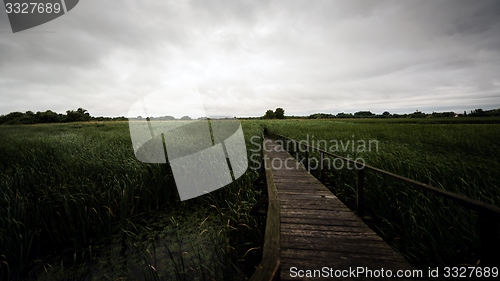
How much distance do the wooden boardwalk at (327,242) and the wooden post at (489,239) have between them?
0.60m

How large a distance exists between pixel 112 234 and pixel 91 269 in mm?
913

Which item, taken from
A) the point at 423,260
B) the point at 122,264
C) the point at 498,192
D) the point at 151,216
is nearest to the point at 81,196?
the point at 151,216

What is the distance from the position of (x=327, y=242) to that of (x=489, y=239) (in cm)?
147

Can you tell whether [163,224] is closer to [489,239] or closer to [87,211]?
[87,211]

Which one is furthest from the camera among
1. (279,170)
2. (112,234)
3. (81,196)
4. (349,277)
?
(279,170)

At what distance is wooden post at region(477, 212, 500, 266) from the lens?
158 centimetres

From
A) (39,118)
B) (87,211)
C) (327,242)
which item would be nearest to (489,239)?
(327,242)

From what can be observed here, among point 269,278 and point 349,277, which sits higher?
point 269,278

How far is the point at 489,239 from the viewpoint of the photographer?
1.63 meters

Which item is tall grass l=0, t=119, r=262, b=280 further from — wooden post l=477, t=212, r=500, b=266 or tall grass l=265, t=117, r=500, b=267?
wooden post l=477, t=212, r=500, b=266

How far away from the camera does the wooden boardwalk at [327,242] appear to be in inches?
81.0

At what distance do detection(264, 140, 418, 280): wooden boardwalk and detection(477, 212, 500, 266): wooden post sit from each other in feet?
1.96

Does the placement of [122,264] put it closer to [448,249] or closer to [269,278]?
[269,278]

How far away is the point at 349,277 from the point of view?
1937 millimetres
